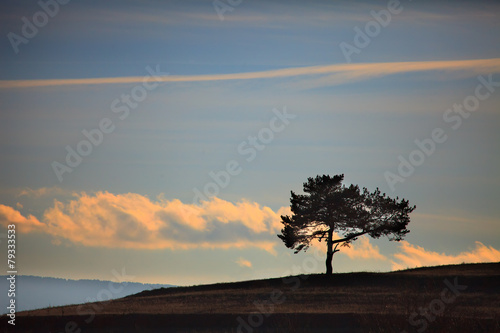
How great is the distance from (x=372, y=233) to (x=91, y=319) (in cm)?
3256

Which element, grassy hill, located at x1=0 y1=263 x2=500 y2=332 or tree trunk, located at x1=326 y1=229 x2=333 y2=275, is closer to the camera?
grassy hill, located at x1=0 y1=263 x2=500 y2=332

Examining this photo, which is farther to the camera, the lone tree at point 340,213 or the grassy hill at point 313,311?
the lone tree at point 340,213

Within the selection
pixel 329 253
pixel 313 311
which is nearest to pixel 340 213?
pixel 329 253

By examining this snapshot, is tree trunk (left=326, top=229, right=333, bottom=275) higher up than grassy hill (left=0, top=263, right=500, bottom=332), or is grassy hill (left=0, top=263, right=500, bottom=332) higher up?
tree trunk (left=326, top=229, right=333, bottom=275)

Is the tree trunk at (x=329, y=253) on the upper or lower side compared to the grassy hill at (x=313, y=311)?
upper

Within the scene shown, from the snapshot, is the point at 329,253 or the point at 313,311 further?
the point at 329,253

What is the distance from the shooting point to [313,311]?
126 feet

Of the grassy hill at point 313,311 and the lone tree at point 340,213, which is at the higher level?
the lone tree at point 340,213

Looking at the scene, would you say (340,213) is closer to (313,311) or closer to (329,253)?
(329,253)

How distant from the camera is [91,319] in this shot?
38906 millimetres

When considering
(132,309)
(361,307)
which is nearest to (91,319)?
(132,309)

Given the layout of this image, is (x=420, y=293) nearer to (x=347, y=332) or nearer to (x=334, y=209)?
(x=347, y=332)

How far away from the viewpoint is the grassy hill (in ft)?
115

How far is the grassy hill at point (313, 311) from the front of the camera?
1384 inches
